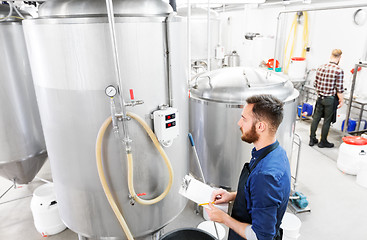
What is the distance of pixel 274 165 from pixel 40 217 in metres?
2.13

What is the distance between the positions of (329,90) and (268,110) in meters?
2.97

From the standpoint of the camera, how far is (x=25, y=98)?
213cm

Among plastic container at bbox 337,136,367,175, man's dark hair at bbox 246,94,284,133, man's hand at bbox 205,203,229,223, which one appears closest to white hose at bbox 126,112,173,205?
man's hand at bbox 205,203,229,223

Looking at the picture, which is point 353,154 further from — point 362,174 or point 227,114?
point 227,114

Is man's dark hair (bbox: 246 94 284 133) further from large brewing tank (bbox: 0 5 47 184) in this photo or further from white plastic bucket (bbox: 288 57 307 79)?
white plastic bucket (bbox: 288 57 307 79)

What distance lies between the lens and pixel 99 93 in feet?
3.80

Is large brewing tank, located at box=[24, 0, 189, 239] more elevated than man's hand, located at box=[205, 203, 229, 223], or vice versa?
large brewing tank, located at box=[24, 0, 189, 239]

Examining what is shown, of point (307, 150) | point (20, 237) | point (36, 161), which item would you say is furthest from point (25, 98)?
point (307, 150)

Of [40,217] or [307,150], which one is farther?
[307,150]

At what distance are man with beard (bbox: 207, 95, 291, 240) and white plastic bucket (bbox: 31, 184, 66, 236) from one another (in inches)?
65.0

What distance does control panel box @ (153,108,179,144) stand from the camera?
126 centimetres

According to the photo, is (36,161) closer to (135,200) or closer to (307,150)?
(135,200)

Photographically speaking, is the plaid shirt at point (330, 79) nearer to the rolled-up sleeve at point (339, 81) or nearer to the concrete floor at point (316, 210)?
the rolled-up sleeve at point (339, 81)

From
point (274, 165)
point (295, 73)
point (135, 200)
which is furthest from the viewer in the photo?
Result: point (295, 73)
